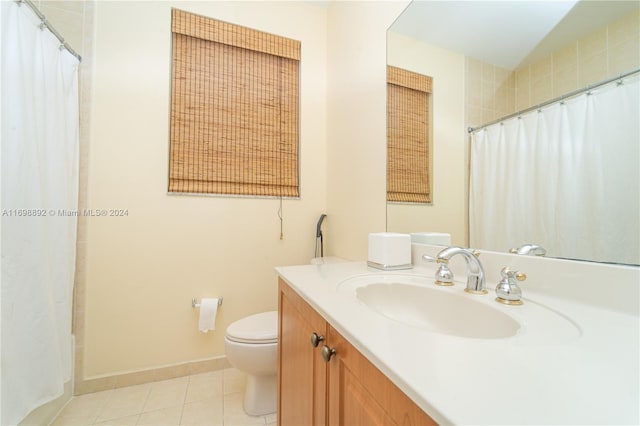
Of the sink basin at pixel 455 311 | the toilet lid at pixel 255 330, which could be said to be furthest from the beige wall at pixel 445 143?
the toilet lid at pixel 255 330

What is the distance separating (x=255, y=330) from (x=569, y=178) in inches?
55.1

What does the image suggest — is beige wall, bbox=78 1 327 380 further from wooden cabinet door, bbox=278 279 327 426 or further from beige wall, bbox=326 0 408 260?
wooden cabinet door, bbox=278 279 327 426

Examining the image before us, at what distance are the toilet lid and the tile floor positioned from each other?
1.34ft

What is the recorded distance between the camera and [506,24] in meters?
0.90

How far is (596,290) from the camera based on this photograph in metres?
0.60

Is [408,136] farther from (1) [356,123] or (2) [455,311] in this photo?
(2) [455,311]

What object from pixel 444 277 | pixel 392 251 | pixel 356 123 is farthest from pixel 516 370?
pixel 356 123

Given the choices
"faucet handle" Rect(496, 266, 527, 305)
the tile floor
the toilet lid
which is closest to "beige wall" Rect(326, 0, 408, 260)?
the toilet lid

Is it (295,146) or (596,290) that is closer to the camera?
(596,290)

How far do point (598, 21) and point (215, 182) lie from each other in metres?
1.79

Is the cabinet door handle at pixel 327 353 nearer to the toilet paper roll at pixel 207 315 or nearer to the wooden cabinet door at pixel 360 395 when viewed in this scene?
the wooden cabinet door at pixel 360 395

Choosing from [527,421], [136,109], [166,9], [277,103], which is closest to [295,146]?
[277,103]

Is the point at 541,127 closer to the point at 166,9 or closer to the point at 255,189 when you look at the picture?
the point at 255,189

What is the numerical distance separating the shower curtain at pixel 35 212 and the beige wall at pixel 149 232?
17 centimetres
